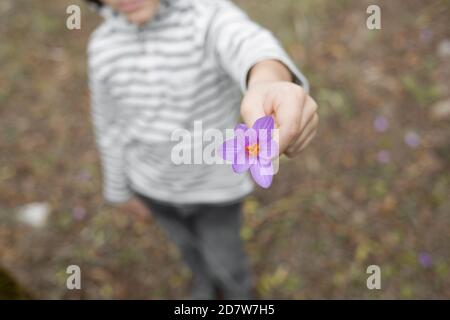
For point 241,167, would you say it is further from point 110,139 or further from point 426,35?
point 426,35

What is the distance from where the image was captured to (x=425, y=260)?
2.97m

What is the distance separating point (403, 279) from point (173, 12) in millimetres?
2303

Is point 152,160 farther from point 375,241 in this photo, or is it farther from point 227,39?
point 375,241

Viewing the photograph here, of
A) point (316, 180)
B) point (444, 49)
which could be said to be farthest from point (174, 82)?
point (444, 49)

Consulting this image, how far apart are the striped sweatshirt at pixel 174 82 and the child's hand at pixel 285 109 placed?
0.22m

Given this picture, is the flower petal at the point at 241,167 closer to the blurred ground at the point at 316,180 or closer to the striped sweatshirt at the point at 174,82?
the striped sweatshirt at the point at 174,82

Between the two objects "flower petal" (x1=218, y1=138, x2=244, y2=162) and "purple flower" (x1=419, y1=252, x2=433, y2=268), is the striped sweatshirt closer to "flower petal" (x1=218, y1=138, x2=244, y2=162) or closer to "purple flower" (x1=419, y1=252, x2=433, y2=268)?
"flower petal" (x1=218, y1=138, x2=244, y2=162)

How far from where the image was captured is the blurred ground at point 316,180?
10.1 feet

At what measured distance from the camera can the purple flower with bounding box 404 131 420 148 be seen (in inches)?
133

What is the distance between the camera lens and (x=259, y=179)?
3.53 feet

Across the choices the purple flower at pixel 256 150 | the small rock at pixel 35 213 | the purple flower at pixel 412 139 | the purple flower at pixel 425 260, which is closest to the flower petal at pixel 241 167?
the purple flower at pixel 256 150

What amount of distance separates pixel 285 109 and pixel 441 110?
2.87 metres

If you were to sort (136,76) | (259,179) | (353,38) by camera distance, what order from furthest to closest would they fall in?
(353,38)
(136,76)
(259,179)
